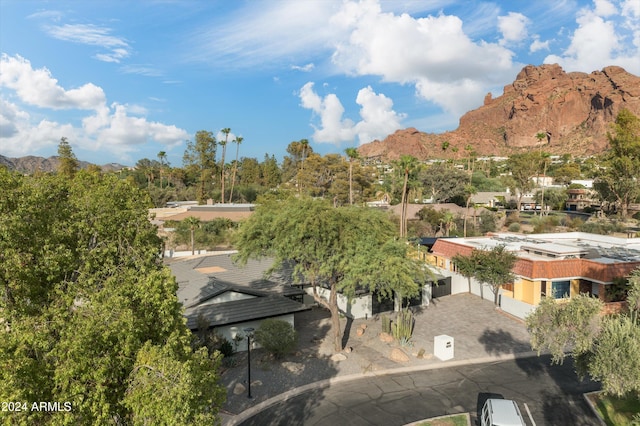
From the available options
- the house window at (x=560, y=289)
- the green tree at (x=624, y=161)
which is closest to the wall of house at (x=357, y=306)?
the house window at (x=560, y=289)

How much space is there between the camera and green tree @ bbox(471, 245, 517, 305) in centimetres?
2955

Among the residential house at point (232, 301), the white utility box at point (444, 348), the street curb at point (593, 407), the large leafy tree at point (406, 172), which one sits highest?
the large leafy tree at point (406, 172)

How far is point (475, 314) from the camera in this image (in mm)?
29562

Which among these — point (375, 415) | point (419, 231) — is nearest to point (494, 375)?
point (375, 415)

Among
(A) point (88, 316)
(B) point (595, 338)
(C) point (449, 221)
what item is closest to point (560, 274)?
(B) point (595, 338)

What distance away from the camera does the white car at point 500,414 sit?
46.6ft

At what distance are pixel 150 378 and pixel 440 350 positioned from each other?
1754 centimetres

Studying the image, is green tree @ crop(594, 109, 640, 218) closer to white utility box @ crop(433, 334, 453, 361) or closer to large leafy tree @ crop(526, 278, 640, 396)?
large leafy tree @ crop(526, 278, 640, 396)

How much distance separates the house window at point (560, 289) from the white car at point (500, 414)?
58.6ft

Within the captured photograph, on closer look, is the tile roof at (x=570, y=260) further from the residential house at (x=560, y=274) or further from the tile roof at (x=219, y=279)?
the tile roof at (x=219, y=279)

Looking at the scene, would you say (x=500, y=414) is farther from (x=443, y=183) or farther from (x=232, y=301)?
(x=443, y=183)

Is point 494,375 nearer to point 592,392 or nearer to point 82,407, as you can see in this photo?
point 592,392

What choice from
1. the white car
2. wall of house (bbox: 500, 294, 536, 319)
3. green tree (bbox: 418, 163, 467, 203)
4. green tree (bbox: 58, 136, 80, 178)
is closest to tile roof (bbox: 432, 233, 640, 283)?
wall of house (bbox: 500, 294, 536, 319)

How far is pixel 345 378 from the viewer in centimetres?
1953
